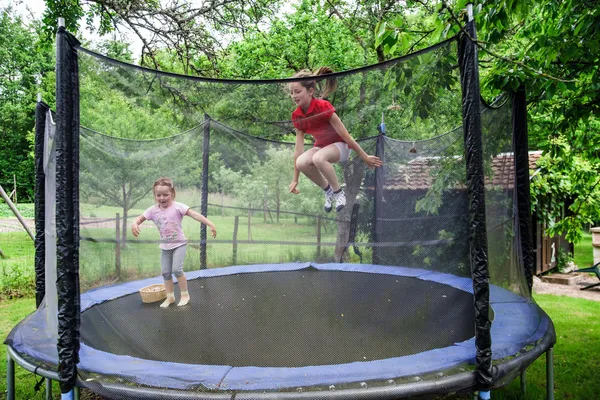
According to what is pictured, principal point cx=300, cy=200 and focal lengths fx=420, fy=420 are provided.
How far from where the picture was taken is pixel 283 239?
2232 mm

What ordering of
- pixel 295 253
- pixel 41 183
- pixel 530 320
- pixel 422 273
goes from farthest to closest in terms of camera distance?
1. pixel 41 183
2. pixel 295 253
3. pixel 530 320
4. pixel 422 273

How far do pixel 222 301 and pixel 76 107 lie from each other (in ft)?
4.43

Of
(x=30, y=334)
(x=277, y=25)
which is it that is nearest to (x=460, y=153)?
(x=30, y=334)

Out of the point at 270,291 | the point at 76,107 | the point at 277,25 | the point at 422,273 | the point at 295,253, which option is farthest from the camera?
the point at 277,25

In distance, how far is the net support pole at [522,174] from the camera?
2.35 m

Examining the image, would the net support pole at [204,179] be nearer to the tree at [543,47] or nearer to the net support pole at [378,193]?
the net support pole at [378,193]

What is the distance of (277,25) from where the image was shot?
5352 millimetres

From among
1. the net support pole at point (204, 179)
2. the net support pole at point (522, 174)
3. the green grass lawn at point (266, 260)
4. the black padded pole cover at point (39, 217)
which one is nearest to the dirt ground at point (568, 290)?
the green grass lawn at point (266, 260)

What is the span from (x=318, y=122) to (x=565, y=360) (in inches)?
85.5

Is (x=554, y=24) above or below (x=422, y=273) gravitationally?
above

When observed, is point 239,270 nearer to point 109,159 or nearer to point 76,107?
point 109,159

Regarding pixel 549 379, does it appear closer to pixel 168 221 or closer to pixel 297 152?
pixel 297 152

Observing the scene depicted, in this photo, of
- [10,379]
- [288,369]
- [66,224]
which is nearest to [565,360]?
[288,369]

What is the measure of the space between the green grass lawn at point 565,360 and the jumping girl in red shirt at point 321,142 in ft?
4.18
